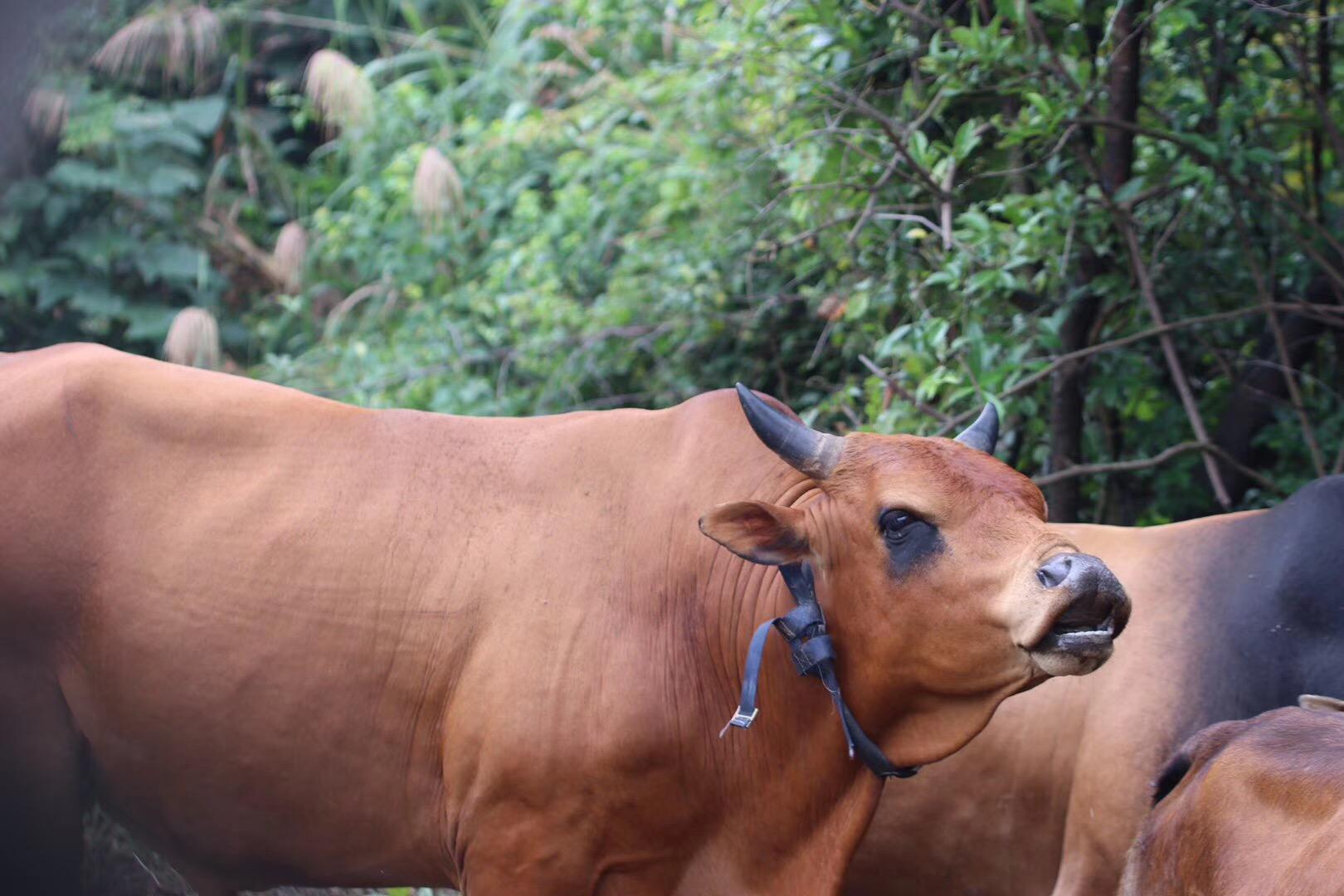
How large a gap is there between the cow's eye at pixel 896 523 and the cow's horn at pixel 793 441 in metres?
0.20

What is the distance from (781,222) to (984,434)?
3420mm

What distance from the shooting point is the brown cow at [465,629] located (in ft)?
10.1

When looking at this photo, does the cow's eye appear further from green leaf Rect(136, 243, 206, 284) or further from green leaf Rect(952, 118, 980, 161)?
green leaf Rect(136, 243, 206, 284)

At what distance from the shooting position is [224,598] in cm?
340

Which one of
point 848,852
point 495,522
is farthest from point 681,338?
point 848,852

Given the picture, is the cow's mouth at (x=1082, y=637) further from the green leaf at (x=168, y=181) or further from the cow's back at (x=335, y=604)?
the green leaf at (x=168, y=181)

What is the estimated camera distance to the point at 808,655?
10.1 ft

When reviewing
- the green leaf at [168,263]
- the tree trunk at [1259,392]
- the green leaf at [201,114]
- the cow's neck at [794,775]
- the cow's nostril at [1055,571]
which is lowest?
the green leaf at [168,263]

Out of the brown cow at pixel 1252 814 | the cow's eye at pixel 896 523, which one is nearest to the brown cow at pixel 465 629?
the cow's eye at pixel 896 523

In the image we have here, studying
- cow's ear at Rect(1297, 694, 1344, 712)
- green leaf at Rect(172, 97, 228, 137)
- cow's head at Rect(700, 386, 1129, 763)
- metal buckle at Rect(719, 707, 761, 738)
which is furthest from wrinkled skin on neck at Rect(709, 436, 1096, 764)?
green leaf at Rect(172, 97, 228, 137)

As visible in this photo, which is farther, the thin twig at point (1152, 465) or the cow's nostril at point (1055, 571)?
the thin twig at point (1152, 465)

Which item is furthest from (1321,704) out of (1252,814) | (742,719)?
(742,719)

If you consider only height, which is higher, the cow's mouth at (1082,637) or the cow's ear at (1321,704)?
the cow's mouth at (1082,637)

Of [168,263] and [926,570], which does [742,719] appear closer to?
[926,570]
